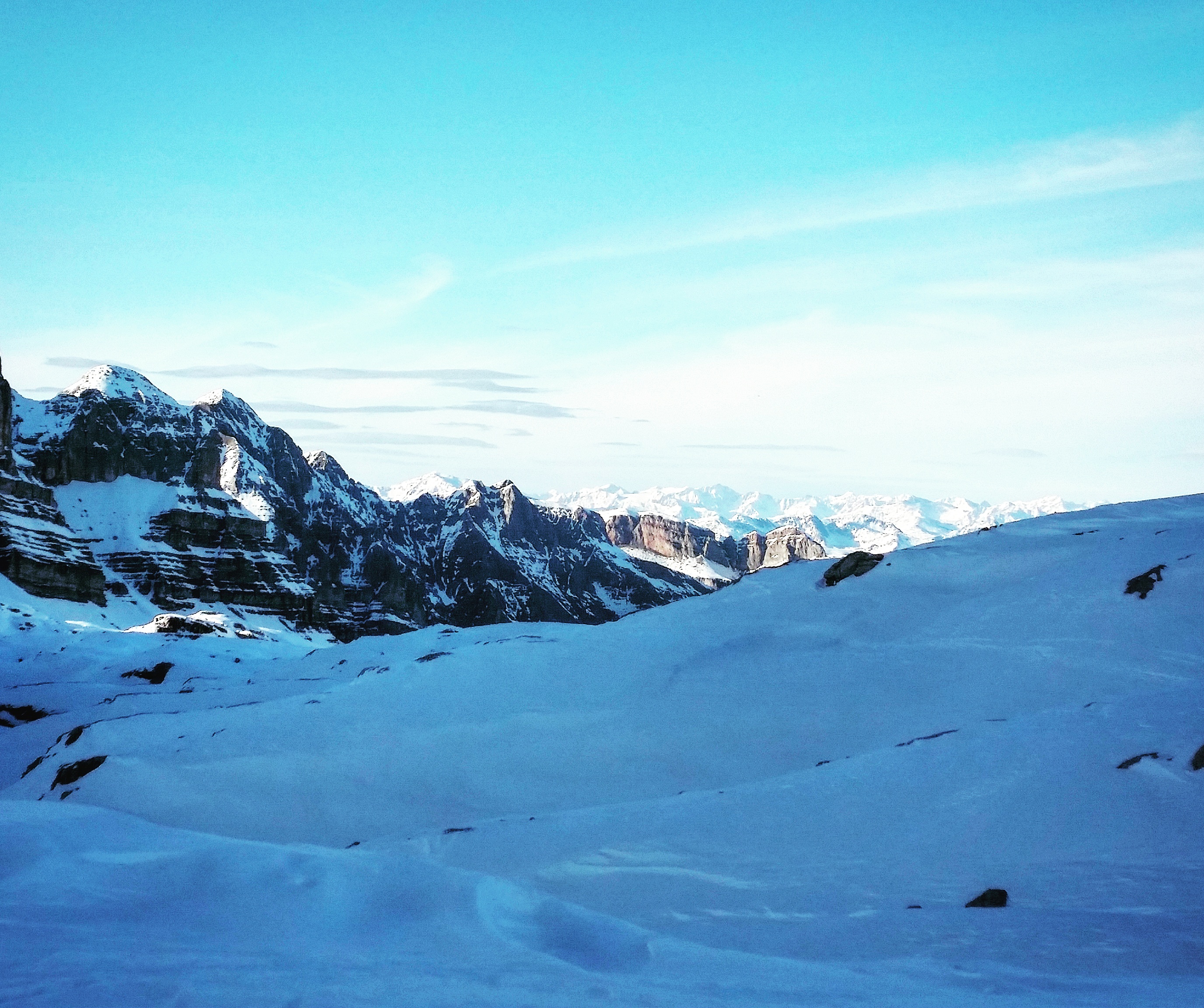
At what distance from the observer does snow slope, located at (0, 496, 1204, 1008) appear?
22.2 feet

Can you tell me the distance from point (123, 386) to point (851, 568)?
604 feet

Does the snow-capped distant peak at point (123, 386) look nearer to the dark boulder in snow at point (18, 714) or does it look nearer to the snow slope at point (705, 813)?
the dark boulder in snow at point (18, 714)

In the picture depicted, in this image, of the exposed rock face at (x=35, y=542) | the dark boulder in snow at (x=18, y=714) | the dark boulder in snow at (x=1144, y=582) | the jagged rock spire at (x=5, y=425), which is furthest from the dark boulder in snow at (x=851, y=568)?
the jagged rock spire at (x=5, y=425)

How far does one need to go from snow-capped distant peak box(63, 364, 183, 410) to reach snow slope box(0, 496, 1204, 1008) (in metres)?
169

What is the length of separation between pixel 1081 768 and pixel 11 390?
498 ft

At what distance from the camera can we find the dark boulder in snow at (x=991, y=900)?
907 centimetres

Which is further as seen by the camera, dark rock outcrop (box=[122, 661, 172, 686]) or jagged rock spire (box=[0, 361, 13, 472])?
jagged rock spire (box=[0, 361, 13, 472])

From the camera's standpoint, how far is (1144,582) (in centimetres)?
1998

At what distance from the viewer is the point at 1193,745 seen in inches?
448

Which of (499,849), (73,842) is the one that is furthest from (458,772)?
(73,842)

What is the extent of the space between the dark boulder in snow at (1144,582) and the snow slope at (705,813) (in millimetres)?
203

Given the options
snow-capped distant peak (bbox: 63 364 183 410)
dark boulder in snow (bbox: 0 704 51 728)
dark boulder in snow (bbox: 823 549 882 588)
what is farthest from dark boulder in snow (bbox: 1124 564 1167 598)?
snow-capped distant peak (bbox: 63 364 183 410)

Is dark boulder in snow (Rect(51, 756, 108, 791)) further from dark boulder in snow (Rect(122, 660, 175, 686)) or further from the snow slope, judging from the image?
dark boulder in snow (Rect(122, 660, 175, 686))

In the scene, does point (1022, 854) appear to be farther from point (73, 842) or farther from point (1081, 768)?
point (73, 842)
